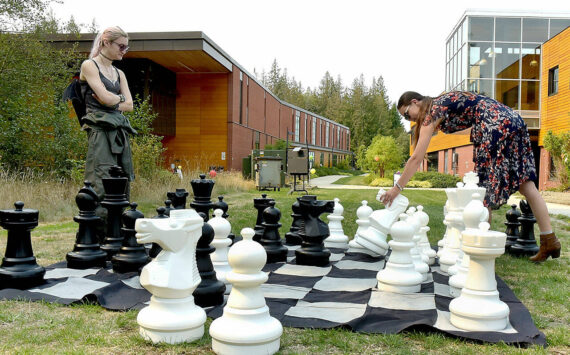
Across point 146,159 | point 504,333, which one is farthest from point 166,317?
point 146,159

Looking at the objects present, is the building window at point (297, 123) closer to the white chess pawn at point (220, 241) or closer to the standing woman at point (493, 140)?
the standing woman at point (493, 140)

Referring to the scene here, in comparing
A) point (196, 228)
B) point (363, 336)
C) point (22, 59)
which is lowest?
point (363, 336)

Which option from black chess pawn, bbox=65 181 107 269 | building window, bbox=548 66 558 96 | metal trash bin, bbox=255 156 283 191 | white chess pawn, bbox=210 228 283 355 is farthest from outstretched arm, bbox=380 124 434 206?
building window, bbox=548 66 558 96

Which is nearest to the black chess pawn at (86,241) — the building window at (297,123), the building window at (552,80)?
the building window at (552,80)

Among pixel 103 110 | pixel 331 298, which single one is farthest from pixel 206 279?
pixel 103 110

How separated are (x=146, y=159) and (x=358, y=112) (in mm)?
49734

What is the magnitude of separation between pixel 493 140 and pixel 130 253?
255 cm

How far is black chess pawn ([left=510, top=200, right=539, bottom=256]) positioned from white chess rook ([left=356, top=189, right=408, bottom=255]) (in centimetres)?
109

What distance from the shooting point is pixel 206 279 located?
1.96 m

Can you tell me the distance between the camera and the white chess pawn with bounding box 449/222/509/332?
166 centimetres

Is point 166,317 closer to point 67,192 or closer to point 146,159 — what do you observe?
point 67,192

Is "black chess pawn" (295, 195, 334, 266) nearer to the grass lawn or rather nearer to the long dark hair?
the long dark hair

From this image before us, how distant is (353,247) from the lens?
3.31m

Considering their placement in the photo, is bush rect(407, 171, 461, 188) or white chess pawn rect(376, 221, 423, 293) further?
bush rect(407, 171, 461, 188)
